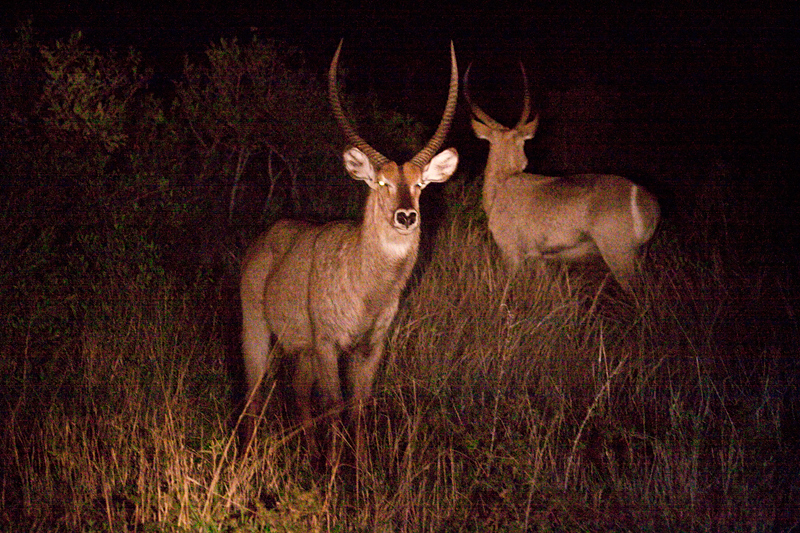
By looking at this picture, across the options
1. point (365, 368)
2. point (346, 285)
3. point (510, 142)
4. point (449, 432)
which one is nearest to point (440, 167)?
point (346, 285)

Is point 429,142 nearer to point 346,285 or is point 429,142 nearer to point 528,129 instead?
point 346,285

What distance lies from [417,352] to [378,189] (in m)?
1.27

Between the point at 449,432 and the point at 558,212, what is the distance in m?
4.05

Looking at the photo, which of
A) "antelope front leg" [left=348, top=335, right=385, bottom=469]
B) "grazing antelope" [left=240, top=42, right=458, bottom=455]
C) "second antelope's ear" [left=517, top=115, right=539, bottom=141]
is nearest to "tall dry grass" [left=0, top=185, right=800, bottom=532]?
"antelope front leg" [left=348, top=335, right=385, bottom=469]

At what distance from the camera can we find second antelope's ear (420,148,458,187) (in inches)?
215

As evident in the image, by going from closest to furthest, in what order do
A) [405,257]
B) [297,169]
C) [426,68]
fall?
[405,257]
[297,169]
[426,68]

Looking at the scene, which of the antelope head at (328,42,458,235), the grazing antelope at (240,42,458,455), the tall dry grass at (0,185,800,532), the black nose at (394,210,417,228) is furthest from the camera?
the grazing antelope at (240,42,458,455)

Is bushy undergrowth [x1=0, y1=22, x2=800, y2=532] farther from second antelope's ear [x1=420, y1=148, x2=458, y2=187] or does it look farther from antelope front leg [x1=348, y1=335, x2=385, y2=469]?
second antelope's ear [x1=420, y1=148, x2=458, y2=187]

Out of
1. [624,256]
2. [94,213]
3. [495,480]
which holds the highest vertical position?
[94,213]

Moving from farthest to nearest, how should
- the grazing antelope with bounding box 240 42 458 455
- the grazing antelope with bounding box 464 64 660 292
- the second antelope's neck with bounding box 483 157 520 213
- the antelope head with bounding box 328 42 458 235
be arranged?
the second antelope's neck with bounding box 483 157 520 213
the grazing antelope with bounding box 464 64 660 292
the grazing antelope with bounding box 240 42 458 455
the antelope head with bounding box 328 42 458 235

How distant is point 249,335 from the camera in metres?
5.80

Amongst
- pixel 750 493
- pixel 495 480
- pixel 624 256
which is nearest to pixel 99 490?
pixel 495 480

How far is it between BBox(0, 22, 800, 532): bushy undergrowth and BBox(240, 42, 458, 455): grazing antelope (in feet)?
0.88

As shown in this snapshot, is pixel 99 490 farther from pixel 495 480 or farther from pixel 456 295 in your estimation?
pixel 456 295
